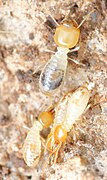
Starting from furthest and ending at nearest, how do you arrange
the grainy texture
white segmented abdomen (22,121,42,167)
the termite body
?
white segmented abdomen (22,121,42,167) → the termite body → the grainy texture

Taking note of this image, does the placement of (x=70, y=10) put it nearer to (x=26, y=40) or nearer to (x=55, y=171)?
(x=26, y=40)

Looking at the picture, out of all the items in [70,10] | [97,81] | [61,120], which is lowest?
[61,120]

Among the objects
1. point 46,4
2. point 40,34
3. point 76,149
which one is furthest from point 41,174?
point 46,4

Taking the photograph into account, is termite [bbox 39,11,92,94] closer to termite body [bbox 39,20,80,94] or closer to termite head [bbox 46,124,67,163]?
termite body [bbox 39,20,80,94]

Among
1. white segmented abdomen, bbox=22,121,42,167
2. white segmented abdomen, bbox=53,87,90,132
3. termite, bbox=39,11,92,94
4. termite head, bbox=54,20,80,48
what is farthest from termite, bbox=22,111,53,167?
termite head, bbox=54,20,80,48

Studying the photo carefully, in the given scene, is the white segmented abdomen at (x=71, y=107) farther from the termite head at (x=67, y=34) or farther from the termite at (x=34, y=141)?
the termite head at (x=67, y=34)

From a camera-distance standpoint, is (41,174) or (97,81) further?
(41,174)

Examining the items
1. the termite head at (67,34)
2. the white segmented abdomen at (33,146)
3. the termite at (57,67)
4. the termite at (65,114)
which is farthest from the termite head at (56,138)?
the termite head at (67,34)

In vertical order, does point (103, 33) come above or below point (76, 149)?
above
